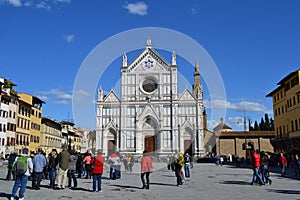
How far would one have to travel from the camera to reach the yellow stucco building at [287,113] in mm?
37250

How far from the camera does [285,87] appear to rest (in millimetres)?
41562

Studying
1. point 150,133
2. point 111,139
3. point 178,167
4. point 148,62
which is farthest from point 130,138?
point 178,167

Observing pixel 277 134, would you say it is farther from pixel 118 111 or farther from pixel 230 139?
pixel 118 111

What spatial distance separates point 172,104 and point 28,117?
976 inches

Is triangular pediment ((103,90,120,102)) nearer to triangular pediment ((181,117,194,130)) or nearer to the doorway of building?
triangular pediment ((181,117,194,130))

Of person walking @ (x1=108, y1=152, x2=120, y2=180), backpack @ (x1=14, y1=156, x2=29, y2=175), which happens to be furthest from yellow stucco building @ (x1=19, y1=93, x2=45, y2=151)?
backpack @ (x1=14, y1=156, x2=29, y2=175)

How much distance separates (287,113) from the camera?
135 feet

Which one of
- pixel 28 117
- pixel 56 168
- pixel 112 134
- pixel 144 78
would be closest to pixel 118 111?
pixel 112 134

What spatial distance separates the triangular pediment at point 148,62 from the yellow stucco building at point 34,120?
1872 centimetres

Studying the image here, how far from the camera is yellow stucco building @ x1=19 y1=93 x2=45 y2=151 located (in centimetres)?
5306

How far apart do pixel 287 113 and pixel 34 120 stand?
41600 mm

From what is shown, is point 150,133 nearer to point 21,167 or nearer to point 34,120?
point 34,120

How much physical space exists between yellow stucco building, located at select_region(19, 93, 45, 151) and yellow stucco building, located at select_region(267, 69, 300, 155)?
39627 mm

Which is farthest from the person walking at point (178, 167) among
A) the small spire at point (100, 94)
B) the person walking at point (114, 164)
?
the small spire at point (100, 94)
